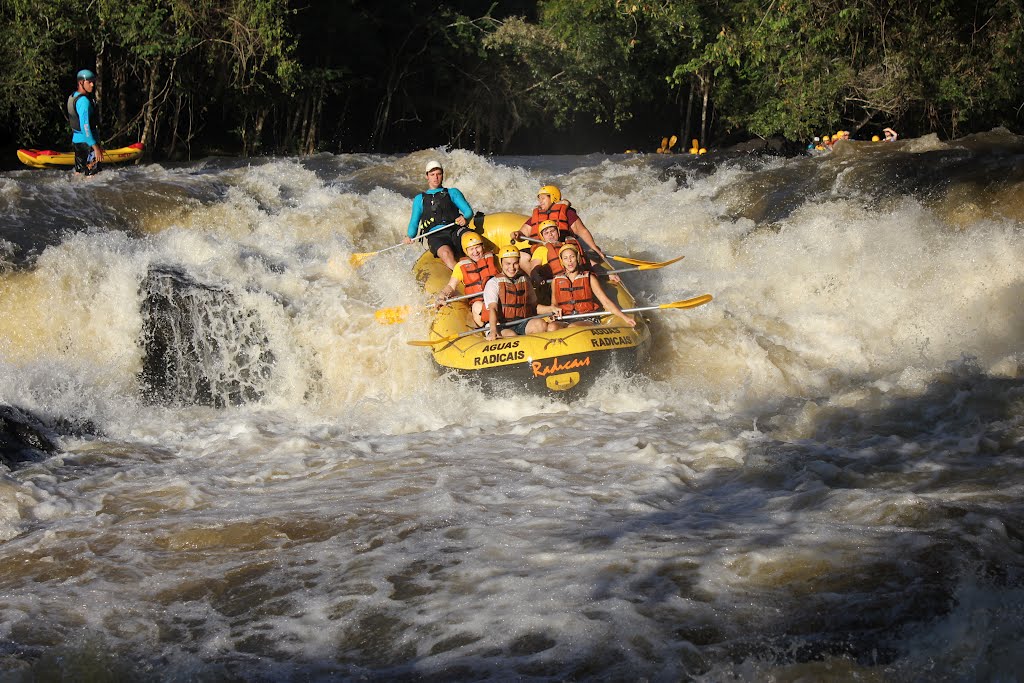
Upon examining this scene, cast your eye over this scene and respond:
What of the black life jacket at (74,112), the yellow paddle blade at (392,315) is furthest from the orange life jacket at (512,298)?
the black life jacket at (74,112)

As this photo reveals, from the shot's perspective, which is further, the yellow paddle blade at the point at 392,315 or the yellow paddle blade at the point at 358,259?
the yellow paddle blade at the point at 358,259

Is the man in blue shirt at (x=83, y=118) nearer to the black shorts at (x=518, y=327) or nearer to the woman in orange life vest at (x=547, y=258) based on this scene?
the woman in orange life vest at (x=547, y=258)

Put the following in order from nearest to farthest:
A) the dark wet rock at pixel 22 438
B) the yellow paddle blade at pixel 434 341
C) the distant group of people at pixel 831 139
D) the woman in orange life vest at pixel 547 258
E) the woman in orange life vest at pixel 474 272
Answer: the dark wet rock at pixel 22 438
the yellow paddle blade at pixel 434 341
the woman in orange life vest at pixel 474 272
the woman in orange life vest at pixel 547 258
the distant group of people at pixel 831 139

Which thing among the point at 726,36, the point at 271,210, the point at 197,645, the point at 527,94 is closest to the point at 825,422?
the point at 197,645

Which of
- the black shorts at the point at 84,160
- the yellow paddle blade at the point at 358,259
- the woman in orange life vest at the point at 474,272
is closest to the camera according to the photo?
the woman in orange life vest at the point at 474,272

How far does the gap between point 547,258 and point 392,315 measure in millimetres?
1287

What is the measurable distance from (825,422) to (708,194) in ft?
18.1

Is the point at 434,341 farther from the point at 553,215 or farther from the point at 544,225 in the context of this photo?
the point at 553,215

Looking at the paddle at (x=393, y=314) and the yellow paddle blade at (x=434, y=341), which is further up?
the paddle at (x=393, y=314)

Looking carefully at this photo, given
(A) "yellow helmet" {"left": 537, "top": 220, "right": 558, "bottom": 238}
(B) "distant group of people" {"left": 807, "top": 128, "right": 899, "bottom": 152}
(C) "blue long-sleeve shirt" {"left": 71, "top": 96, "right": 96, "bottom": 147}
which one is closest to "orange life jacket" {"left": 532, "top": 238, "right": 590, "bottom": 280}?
(A) "yellow helmet" {"left": 537, "top": 220, "right": 558, "bottom": 238}

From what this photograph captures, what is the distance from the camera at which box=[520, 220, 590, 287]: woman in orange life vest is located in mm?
7934

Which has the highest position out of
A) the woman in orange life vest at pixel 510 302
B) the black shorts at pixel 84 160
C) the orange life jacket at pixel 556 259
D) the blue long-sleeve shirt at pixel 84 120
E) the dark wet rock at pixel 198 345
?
the blue long-sleeve shirt at pixel 84 120

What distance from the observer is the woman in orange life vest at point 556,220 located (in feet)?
28.5

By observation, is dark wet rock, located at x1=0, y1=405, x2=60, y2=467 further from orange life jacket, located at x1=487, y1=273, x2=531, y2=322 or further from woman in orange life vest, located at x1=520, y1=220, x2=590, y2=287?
woman in orange life vest, located at x1=520, y1=220, x2=590, y2=287
